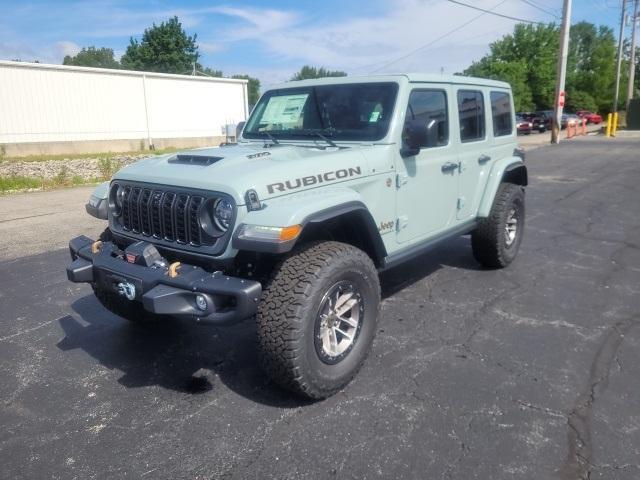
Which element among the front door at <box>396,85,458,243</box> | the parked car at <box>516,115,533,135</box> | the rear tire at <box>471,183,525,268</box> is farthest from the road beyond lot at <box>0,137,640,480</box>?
the parked car at <box>516,115,533,135</box>

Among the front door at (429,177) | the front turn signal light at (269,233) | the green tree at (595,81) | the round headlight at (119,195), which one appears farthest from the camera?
the green tree at (595,81)

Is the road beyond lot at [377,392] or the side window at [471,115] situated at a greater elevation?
the side window at [471,115]

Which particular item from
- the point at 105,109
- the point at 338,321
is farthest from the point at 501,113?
the point at 105,109

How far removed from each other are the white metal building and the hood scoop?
18.1 metres

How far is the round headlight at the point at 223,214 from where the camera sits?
3033mm

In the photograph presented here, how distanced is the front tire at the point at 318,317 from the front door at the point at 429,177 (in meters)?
0.86

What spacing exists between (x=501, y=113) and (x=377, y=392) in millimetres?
3669

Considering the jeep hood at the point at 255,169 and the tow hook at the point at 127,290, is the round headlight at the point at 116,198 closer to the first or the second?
the jeep hood at the point at 255,169

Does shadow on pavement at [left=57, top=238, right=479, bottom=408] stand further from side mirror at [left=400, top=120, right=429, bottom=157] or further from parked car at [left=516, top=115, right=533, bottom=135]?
parked car at [left=516, top=115, right=533, bottom=135]

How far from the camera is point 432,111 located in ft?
14.5

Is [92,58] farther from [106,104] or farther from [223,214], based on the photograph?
[223,214]

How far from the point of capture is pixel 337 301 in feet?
10.8

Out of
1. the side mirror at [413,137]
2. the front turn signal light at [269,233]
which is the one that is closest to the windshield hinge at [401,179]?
the side mirror at [413,137]

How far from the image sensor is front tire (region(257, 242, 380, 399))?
2.92 metres
